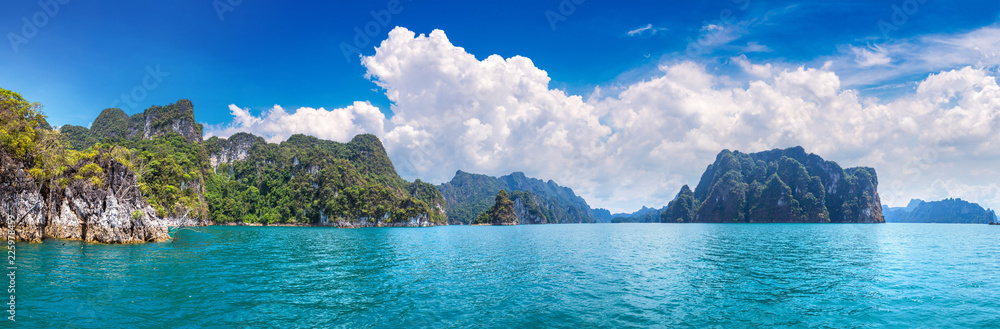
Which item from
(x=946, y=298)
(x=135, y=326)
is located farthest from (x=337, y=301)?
(x=946, y=298)

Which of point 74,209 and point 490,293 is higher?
point 74,209

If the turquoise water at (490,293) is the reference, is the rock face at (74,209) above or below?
above

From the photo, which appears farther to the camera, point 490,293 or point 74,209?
point 74,209

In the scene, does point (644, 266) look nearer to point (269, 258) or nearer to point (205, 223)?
point (269, 258)

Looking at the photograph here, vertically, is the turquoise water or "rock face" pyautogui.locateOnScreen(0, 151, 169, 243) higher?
"rock face" pyautogui.locateOnScreen(0, 151, 169, 243)

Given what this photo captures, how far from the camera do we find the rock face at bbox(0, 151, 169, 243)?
133 feet

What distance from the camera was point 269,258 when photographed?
40500mm

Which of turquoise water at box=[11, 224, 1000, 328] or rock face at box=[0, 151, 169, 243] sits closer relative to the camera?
turquoise water at box=[11, 224, 1000, 328]

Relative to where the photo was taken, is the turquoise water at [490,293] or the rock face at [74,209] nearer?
the turquoise water at [490,293]

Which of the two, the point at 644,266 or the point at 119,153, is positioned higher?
the point at 119,153

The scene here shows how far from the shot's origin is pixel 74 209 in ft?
147

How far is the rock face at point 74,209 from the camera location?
4069 centimetres

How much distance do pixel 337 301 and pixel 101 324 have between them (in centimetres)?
910

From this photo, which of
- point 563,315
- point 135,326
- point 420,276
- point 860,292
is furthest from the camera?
point 420,276
